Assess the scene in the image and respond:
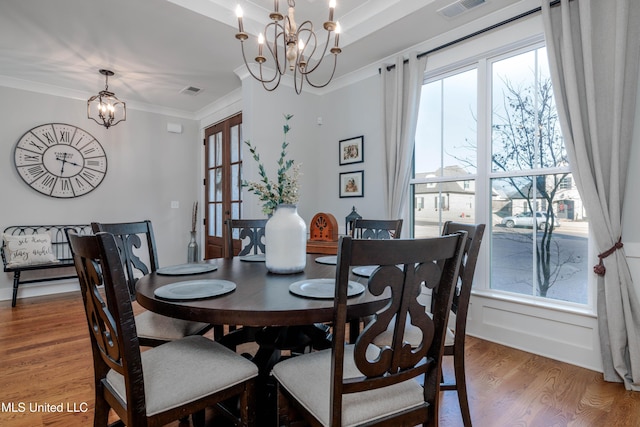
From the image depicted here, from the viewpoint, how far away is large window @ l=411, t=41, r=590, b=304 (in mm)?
2436

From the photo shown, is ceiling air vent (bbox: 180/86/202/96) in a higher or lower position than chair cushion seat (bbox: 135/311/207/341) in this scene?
higher

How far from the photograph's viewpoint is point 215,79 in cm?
407

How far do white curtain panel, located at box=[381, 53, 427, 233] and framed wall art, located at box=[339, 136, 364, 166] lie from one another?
0.44m

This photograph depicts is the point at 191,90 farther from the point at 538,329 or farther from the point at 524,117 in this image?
the point at 538,329

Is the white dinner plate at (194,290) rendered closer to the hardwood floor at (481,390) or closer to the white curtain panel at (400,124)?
the hardwood floor at (481,390)

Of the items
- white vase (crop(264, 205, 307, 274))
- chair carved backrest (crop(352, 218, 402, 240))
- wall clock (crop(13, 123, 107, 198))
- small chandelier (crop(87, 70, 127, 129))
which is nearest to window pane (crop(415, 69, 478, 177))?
chair carved backrest (crop(352, 218, 402, 240))

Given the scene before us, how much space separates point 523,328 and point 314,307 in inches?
84.7

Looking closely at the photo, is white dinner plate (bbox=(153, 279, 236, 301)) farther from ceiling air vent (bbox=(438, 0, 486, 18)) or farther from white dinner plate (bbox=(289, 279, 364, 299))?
ceiling air vent (bbox=(438, 0, 486, 18))

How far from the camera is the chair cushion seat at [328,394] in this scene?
0.98 meters

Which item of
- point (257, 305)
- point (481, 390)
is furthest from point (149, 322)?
point (481, 390)

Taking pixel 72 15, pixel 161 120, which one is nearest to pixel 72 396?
pixel 72 15

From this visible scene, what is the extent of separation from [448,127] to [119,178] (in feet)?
14.5

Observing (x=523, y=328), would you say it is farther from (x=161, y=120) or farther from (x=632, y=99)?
(x=161, y=120)

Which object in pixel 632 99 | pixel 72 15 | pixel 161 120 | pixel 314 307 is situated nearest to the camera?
pixel 314 307
